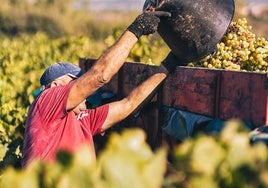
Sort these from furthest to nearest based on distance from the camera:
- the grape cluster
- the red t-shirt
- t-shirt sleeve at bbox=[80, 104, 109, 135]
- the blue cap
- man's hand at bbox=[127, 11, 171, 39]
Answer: the blue cap → t-shirt sleeve at bbox=[80, 104, 109, 135] → the grape cluster → the red t-shirt → man's hand at bbox=[127, 11, 171, 39]

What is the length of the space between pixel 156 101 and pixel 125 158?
3.93 metres

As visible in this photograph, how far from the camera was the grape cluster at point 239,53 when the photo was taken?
557 cm

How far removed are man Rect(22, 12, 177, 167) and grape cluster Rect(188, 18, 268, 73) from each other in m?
0.37

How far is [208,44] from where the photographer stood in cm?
527

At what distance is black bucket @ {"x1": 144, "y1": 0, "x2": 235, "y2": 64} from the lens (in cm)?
518

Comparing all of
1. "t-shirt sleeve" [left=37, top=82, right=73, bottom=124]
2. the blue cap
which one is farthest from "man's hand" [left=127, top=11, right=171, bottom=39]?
the blue cap

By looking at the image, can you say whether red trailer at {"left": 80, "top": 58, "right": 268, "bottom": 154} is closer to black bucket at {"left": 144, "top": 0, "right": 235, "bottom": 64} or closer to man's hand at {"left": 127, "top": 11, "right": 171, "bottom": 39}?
black bucket at {"left": 144, "top": 0, "right": 235, "bottom": 64}

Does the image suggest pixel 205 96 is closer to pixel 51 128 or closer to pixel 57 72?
pixel 51 128

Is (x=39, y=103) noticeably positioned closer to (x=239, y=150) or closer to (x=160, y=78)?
(x=160, y=78)

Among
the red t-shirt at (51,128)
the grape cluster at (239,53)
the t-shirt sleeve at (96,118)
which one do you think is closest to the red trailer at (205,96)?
the grape cluster at (239,53)

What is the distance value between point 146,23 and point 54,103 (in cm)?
82

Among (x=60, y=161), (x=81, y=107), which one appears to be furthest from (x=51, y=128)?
(x=60, y=161)

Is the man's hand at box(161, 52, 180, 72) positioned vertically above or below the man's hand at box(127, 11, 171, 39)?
below

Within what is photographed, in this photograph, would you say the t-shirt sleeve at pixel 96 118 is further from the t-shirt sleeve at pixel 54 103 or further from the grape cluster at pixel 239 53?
the grape cluster at pixel 239 53
